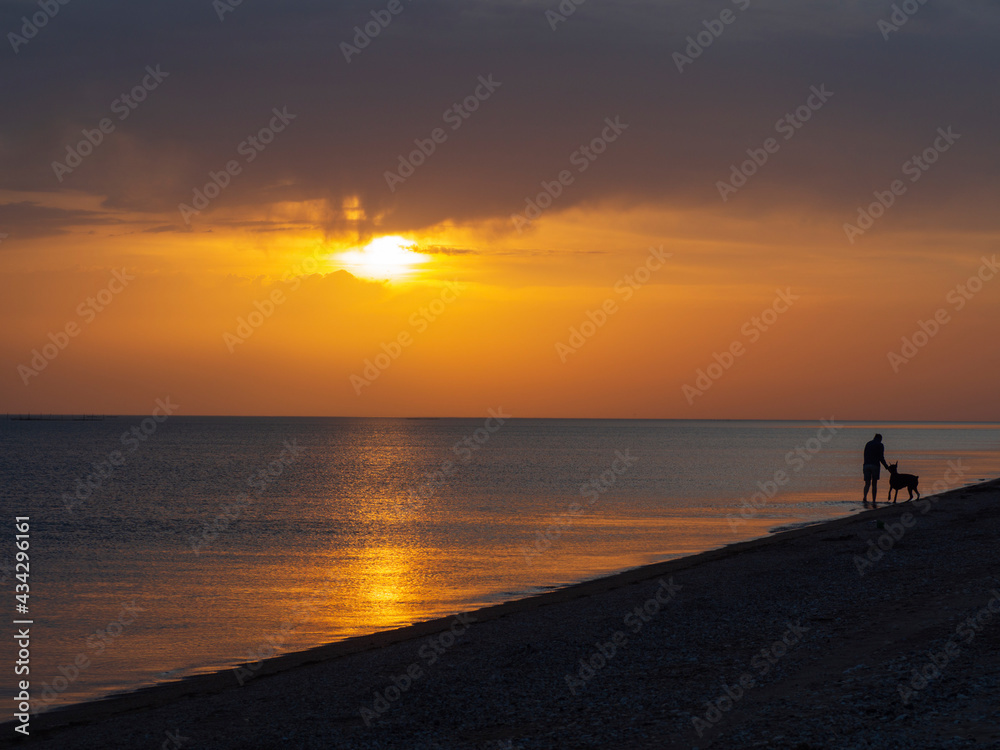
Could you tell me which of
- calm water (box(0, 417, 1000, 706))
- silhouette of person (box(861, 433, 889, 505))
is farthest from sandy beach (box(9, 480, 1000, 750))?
silhouette of person (box(861, 433, 889, 505))

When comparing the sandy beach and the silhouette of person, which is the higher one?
the silhouette of person

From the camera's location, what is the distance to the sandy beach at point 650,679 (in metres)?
9.20

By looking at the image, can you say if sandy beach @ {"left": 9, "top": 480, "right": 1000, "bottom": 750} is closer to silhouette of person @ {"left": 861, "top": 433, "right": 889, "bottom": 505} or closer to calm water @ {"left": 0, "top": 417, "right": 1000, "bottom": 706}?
calm water @ {"left": 0, "top": 417, "right": 1000, "bottom": 706}

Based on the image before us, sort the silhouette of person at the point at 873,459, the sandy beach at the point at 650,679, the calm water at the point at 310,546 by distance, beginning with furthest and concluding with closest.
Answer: the silhouette of person at the point at 873,459
the calm water at the point at 310,546
the sandy beach at the point at 650,679

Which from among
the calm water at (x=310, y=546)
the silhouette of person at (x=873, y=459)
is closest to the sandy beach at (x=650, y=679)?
the calm water at (x=310, y=546)

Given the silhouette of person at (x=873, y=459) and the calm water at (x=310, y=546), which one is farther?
the silhouette of person at (x=873, y=459)

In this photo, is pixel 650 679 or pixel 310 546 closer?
pixel 650 679

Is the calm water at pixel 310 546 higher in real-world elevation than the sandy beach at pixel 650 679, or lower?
higher

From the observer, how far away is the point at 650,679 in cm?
1159

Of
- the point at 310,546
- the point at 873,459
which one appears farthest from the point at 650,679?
the point at 873,459

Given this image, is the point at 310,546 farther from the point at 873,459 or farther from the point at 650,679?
the point at 650,679

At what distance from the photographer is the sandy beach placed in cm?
920

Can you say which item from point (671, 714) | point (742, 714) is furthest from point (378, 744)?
point (742, 714)

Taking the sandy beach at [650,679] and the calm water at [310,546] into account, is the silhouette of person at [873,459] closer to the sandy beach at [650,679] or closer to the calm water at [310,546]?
the calm water at [310,546]
